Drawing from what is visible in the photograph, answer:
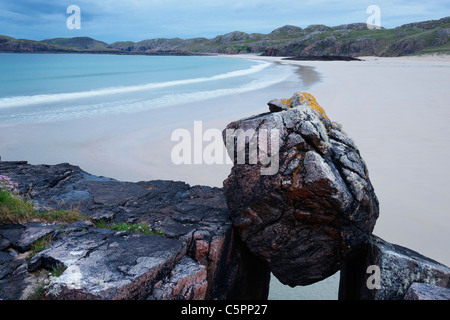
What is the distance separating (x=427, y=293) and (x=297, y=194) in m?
1.58

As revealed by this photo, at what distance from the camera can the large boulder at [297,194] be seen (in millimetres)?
3863

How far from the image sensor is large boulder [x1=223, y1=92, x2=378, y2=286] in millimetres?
3863

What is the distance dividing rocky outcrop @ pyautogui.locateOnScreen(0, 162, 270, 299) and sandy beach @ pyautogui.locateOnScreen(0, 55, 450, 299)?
5.35 ft

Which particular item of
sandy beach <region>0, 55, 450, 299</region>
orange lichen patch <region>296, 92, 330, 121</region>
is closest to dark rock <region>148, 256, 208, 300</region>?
sandy beach <region>0, 55, 450, 299</region>

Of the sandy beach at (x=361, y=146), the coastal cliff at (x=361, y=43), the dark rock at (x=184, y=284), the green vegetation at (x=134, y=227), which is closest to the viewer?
the dark rock at (x=184, y=284)

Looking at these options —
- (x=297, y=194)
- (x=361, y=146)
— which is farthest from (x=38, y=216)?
(x=361, y=146)

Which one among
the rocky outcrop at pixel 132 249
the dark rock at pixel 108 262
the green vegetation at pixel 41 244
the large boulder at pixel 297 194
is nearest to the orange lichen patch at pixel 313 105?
the large boulder at pixel 297 194

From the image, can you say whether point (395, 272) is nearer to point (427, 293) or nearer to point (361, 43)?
point (427, 293)

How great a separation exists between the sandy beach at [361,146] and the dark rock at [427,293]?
6.34 ft

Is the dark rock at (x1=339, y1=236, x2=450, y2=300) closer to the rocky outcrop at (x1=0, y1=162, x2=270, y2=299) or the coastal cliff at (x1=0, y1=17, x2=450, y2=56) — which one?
the rocky outcrop at (x1=0, y1=162, x2=270, y2=299)

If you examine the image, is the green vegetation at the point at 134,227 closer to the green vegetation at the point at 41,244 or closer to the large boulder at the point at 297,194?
the green vegetation at the point at 41,244
